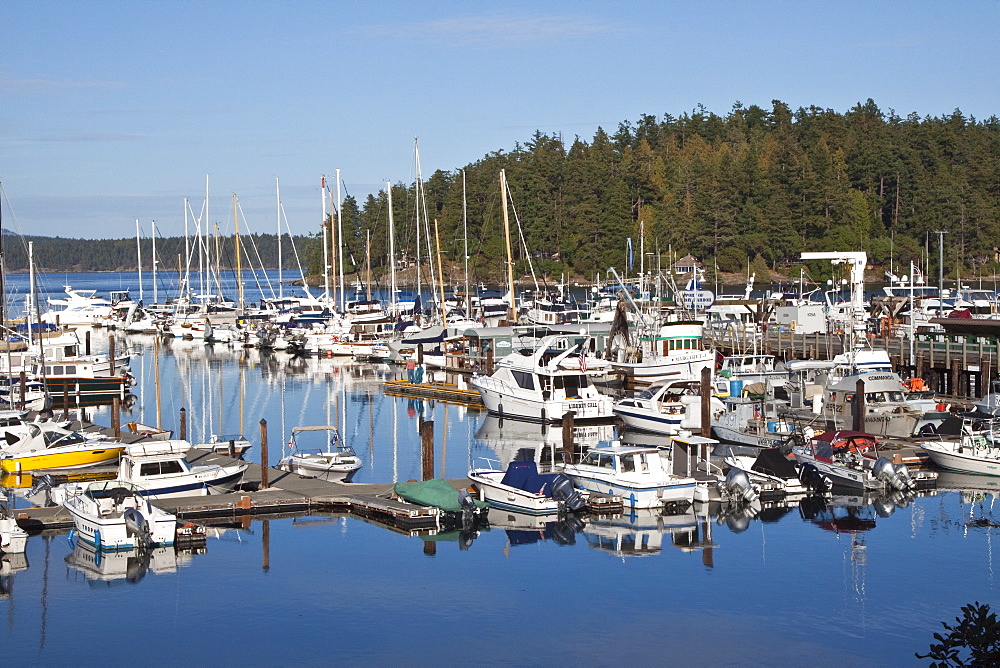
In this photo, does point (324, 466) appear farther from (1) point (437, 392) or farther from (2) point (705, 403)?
(1) point (437, 392)

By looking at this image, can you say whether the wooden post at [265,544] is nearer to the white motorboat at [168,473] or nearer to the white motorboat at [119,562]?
the white motorboat at [119,562]

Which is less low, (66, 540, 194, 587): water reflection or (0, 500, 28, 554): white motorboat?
(0, 500, 28, 554): white motorboat

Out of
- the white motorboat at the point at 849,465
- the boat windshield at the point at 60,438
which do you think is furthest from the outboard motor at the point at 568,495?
the boat windshield at the point at 60,438

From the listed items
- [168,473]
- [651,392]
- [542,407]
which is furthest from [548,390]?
[168,473]

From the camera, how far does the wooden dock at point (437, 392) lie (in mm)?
59594

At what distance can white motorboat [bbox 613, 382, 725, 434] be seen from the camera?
46219 mm

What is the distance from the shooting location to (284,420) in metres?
55.1

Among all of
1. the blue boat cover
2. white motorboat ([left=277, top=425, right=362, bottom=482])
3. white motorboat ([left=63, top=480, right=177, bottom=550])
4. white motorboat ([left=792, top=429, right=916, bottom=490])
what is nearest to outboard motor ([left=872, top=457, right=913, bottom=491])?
white motorboat ([left=792, top=429, right=916, bottom=490])

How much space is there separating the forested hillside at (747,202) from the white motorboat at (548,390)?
98839mm

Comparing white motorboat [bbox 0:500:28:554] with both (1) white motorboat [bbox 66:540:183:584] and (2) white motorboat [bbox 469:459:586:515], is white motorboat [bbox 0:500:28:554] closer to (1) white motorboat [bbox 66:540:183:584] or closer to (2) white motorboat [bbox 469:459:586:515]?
(1) white motorboat [bbox 66:540:183:584]

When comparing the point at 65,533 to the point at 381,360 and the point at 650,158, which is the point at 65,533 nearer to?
the point at 381,360

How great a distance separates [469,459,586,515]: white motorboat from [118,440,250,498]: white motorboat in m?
7.42

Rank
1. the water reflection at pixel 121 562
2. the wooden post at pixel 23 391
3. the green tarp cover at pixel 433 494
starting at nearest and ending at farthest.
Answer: the water reflection at pixel 121 562
the green tarp cover at pixel 433 494
the wooden post at pixel 23 391

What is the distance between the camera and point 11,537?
29.6 metres
